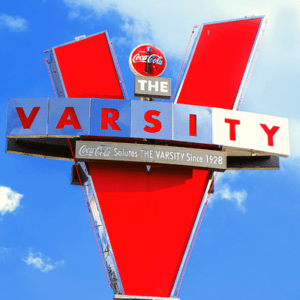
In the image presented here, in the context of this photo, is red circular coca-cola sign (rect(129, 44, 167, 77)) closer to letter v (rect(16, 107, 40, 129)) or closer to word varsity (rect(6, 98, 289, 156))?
word varsity (rect(6, 98, 289, 156))

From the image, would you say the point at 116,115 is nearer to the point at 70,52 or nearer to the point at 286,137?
the point at 70,52

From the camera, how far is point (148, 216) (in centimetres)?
2800

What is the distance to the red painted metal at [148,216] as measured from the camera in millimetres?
27000

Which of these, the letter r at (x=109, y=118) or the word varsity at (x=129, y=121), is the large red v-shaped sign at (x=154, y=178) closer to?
the letter r at (x=109, y=118)

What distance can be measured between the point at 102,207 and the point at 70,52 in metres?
7.66

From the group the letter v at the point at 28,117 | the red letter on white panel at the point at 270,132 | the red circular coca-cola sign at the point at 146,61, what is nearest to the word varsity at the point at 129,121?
the letter v at the point at 28,117

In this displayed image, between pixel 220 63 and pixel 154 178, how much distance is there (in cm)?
645

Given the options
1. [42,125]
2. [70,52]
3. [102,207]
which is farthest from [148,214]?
[70,52]

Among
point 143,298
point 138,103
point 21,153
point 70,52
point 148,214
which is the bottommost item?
point 143,298

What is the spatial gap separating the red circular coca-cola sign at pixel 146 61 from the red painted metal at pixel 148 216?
4725 millimetres

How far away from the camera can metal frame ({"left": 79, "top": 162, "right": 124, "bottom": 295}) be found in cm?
2681

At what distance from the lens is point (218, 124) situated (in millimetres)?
29016

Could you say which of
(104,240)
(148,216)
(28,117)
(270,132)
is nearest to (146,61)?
(28,117)

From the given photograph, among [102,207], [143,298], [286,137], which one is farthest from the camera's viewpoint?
[286,137]
